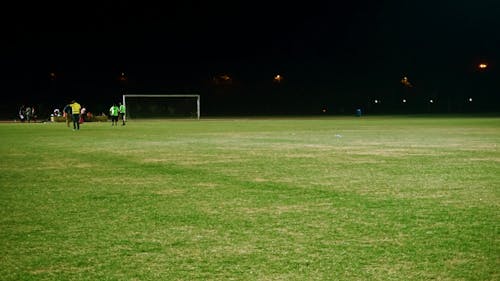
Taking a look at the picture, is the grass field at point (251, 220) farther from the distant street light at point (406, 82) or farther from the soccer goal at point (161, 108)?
the distant street light at point (406, 82)

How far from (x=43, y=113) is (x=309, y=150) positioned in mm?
53531

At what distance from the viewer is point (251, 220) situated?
821 centimetres

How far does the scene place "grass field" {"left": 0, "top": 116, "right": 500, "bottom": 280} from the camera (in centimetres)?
589

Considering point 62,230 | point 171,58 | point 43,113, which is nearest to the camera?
point 62,230

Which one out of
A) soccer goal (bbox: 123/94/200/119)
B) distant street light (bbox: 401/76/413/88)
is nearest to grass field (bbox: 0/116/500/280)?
soccer goal (bbox: 123/94/200/119)

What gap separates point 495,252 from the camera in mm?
6402

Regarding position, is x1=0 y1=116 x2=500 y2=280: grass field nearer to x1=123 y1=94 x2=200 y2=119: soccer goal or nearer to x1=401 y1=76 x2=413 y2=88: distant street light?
x1=123 y1=94 x2=200 y2=119: soccer goal

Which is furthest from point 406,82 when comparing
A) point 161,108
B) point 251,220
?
point 251,220

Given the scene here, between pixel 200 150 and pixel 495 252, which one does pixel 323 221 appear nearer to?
pixel 495 252

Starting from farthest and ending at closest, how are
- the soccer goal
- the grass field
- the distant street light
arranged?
the distant street light
the soccer goal
the grass field

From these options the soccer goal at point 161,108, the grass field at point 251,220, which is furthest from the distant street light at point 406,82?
the grass field at point 251,220

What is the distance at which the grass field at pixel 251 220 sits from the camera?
5.89 metres

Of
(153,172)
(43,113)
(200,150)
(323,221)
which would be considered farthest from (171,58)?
(323,221)

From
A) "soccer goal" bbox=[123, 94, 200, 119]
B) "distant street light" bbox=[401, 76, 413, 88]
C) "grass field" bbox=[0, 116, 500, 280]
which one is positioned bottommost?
"grass field" bbox=[0, 116, 500, 280]
